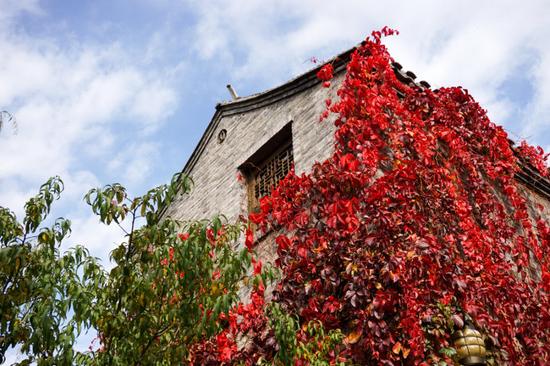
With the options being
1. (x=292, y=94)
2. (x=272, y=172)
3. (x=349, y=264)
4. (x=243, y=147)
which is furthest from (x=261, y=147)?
(x=349, y=264)

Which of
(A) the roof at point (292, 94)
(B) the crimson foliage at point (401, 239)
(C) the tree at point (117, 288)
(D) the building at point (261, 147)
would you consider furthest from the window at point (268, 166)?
(C) the tree at point (117, 288)

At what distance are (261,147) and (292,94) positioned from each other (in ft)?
3.21

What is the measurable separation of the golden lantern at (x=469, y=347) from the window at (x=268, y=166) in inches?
150

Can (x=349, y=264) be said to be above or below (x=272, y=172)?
below

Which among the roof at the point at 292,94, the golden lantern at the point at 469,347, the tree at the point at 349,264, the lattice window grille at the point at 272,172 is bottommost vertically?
the golden lantern at the point at 469,347

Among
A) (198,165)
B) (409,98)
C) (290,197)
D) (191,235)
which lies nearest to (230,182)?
(198,165)

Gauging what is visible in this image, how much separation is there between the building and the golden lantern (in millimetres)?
2914

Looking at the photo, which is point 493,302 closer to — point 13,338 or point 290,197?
point 290,197

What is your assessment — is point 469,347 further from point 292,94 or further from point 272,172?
point 292,94

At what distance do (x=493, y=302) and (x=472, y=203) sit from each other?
5.73 feet

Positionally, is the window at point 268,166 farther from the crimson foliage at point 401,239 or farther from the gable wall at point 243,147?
the crimson foliage at point 401,239

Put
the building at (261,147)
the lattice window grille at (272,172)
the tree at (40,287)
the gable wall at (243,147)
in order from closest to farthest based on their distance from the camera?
the tree at (40,287) < the gable wall at (243,147) < the building at (261,147) < the lattice window grille at (272,172)

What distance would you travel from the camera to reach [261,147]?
10.1m

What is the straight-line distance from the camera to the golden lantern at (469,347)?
6582 mm
